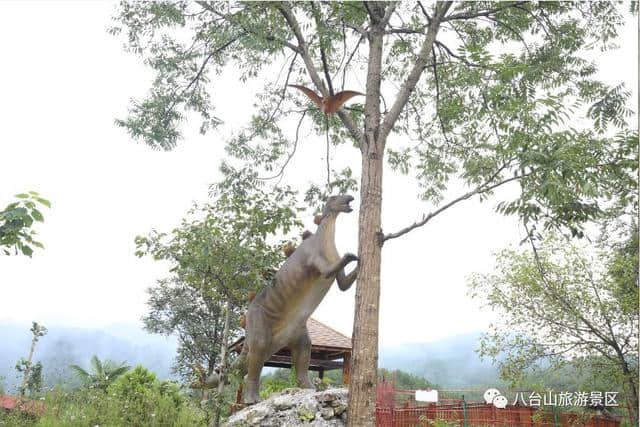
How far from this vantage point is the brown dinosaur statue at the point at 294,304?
501 centimetres

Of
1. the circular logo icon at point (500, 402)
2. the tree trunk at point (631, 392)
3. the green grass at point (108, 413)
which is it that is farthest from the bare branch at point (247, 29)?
Result: the circular logo icon at point (500, 402)

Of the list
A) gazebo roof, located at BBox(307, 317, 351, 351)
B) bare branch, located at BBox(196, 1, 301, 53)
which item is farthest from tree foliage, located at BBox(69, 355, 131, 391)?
bare branch, located at BBox(196, 1, 301, 53)

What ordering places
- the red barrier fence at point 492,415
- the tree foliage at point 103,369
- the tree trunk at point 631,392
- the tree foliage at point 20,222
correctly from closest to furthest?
the tree foliage at point 20,222, the tree trunk at point 631,392, the red barrier fence at point 492,415, the tree foliage at point 103,369

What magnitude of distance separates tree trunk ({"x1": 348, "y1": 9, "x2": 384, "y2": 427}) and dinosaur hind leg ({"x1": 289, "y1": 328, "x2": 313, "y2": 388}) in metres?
1.23

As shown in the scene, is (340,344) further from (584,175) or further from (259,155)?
(584,175)

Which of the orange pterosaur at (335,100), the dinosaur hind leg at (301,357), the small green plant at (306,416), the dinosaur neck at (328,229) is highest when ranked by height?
the orange pterosaur at (335,100)

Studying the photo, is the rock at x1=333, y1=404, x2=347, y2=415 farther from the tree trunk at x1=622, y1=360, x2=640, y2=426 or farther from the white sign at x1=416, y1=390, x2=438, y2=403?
the white sign at x1=416, y1=390, x2=438, y2=403

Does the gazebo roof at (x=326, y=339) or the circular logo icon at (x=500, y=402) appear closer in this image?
the gazebo roof at (x=326, y=339)

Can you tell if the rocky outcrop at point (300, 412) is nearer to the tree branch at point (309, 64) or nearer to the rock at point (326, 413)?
the rock at point (326, 413)

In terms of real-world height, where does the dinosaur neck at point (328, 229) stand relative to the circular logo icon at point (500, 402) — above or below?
above

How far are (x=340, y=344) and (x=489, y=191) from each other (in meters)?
5.67

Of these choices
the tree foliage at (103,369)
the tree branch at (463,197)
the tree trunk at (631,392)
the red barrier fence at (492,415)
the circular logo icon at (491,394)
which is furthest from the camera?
the circular logo icon at (491,394)

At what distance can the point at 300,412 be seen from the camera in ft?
14.9

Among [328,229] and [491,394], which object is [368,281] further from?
[491,394]
